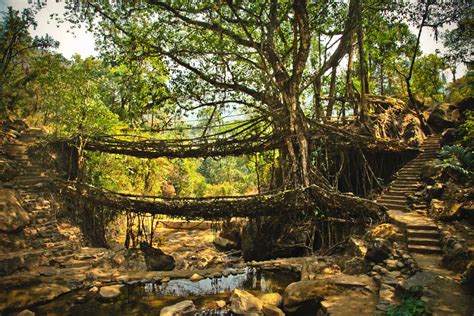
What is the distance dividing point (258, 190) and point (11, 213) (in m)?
6.94

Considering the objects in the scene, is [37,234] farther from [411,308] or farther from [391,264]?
[411,308]

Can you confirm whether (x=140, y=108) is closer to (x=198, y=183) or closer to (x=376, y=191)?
(x=376, y=191)

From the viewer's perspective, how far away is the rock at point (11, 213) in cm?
820

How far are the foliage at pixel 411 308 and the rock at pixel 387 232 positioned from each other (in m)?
2.72

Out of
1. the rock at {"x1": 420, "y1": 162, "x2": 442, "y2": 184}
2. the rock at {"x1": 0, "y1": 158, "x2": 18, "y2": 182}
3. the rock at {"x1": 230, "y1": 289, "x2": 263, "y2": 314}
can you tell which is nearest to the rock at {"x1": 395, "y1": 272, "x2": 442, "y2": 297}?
the rock at {"x1": 230, "y1": 289, "x2": 263, "y2": 314}

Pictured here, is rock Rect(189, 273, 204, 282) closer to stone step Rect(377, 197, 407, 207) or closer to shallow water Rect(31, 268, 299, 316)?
shallow water Rect(31, 268, 299, 316)

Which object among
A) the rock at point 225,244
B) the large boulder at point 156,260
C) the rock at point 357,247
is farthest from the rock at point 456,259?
the rock at point 225,244

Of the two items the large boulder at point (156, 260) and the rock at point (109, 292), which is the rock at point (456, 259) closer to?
the rock at point (109, 292)

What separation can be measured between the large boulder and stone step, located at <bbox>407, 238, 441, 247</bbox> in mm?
6164

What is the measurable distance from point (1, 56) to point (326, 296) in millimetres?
20770

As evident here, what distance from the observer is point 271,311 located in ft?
17.2

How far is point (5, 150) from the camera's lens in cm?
1087

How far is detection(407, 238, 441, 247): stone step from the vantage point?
6160 mm

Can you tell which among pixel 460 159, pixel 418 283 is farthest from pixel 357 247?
pixel 460 159
